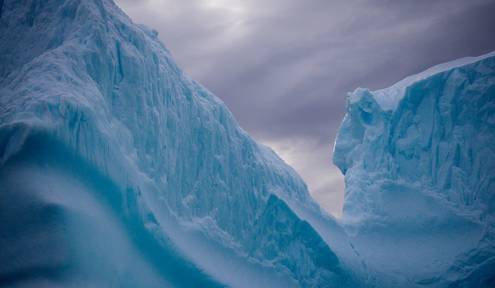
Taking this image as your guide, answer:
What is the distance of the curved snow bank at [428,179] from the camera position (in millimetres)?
13422

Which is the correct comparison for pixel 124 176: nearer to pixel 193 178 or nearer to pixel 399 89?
pixel 193 178

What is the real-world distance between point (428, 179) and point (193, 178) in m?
8.02

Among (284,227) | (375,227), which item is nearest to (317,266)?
(284,227)

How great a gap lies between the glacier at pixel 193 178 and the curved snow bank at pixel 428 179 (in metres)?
0.04

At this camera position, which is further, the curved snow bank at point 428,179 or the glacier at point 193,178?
the curved snow bank at point 428,179

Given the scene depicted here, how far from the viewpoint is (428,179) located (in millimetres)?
14727

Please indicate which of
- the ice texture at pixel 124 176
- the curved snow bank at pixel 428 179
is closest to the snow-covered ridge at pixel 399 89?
the curved snow bank at pixel 428 179

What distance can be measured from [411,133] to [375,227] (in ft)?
10.3

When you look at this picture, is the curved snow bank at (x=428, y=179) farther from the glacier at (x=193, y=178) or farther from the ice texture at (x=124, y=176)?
the ice texture at (x=124, y=176)

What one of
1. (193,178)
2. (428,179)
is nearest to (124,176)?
(193,178)

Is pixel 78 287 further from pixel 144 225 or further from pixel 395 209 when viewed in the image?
pixel 395 209

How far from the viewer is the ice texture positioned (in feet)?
20.4

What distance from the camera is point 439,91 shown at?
15312 millimetres

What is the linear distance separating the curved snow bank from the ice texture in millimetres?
2500
